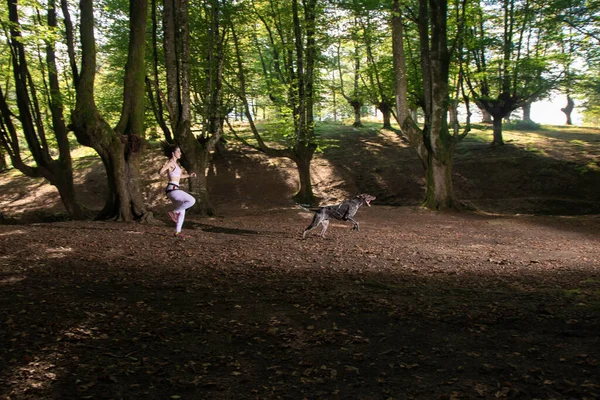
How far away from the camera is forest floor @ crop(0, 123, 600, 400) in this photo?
311cm

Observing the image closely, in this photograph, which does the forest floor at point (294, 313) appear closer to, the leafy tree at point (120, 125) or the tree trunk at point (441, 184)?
the leafy tree at point (120, 125)

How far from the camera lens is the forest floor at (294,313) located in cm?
311

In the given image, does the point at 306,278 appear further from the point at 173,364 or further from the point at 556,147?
the point at 556,147

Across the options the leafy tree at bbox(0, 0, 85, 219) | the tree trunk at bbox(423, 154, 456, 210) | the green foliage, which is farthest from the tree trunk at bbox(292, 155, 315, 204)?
the green foliage

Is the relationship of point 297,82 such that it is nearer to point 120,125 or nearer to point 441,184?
point 441,184

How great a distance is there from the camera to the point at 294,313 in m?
4.64

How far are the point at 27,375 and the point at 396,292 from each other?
13.7ft

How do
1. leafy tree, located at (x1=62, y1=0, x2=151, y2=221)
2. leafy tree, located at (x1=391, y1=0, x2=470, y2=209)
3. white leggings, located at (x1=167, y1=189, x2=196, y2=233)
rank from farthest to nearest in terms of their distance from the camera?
leafy tree, located at (x1=391, y1=0, x2=470, y2=209) < leafy tree, located at (x1=62, y1=0, x2=151, y2=221) < white leggings, located at (x1=167, y1=189, x2=196, y2=233)

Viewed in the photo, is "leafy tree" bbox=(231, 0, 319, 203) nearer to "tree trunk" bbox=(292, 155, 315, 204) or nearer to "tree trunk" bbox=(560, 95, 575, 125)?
"tree trunk" bbox=(292, 155, 315, 204)

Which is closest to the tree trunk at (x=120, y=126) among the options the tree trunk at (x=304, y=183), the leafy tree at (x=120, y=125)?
the leafy tree at (x=120, y=125)

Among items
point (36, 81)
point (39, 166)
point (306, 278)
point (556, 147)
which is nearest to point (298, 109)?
point (39, 166)

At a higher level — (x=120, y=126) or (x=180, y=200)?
(x=120, y=126)

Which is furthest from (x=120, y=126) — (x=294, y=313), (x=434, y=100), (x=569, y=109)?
(x=569, y=109)

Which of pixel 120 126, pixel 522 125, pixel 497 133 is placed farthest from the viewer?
pixel 522 125
